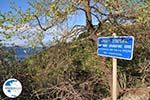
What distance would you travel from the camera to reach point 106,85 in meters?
12.2

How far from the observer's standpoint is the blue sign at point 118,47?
689 cm

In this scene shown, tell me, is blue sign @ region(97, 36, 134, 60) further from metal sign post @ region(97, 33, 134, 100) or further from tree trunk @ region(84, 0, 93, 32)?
tree trunk @ region(84, 0, 93, 32)

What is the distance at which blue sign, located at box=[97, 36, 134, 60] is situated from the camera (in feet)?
22.6

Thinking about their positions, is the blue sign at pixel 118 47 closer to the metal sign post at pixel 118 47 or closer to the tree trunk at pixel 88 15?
the metal sign post at pixel 118 47

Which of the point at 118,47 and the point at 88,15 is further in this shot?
the point at 88,15

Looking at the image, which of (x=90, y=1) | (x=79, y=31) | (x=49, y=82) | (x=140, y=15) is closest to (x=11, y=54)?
(x=49, y=82)

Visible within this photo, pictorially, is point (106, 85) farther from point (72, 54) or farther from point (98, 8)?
point (98, 8)

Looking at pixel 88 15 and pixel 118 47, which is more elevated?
pixel 88 15

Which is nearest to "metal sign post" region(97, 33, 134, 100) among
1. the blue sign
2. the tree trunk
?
the blue sign

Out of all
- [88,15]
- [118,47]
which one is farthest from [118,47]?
[88,15]

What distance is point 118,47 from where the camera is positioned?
7.16 meters

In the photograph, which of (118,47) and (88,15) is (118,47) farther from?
(88,15)

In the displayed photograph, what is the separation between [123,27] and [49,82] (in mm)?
2682

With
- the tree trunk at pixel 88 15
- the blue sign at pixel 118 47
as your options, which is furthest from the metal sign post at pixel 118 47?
the tree trunk at pixel 88 15
